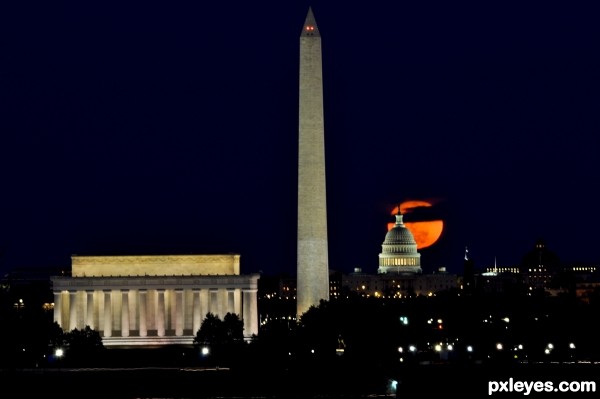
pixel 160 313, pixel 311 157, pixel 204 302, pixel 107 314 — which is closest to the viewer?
pixel 311 157

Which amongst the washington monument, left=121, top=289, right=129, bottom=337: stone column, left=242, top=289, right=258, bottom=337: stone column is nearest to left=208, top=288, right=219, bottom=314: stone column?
left=242, top=289, right=258, bottom=337: stone column

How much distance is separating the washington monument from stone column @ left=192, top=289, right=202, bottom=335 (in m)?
21.6

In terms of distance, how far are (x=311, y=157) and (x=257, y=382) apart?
6007cm

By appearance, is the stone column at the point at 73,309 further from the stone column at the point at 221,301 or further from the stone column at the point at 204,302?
the stone column at the point at 221,301

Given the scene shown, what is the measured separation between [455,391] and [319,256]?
9207cm

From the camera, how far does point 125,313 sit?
16225cm

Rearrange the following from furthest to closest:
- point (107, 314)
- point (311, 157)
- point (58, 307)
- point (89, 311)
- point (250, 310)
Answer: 1. point (250, 310)
2. point (58, 307)
3. point (89, 311)
4. point (107, 314)
5. point (311, 157)

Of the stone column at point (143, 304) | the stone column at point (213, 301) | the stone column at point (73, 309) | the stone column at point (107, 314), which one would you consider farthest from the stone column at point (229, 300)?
the stone column at point (73, 309)

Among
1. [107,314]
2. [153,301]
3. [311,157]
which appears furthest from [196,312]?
[311,157]

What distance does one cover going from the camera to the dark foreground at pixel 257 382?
50219 millimetres

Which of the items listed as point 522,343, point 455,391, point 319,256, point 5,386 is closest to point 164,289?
point 319,256

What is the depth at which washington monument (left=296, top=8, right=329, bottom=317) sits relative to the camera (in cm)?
13762

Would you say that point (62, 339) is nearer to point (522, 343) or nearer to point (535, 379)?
point (522, 343)

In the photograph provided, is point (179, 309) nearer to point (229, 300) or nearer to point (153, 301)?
point (153, 301)
